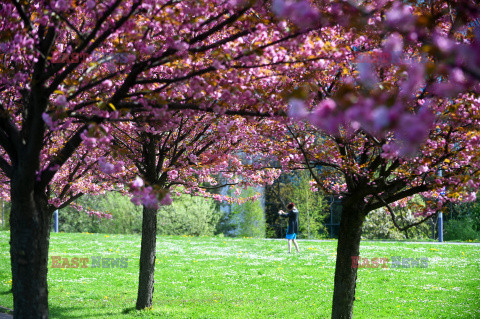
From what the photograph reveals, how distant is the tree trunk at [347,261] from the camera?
7.75 m

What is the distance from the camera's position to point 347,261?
780 centimetres

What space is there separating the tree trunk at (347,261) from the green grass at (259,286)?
277cm

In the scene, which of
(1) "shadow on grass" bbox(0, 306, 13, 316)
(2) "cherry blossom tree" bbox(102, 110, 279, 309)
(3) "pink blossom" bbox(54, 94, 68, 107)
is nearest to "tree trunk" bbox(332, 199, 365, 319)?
(2) "cherry blossom tree" bbox(102, 110, 279, 309)

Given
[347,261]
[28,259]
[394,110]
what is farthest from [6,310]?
[394,110]

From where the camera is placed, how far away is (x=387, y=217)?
32312mm

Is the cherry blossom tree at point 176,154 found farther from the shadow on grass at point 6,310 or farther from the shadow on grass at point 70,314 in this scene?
the shadow on grass at point 6,310

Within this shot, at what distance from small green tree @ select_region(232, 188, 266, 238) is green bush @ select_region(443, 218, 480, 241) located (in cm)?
1269

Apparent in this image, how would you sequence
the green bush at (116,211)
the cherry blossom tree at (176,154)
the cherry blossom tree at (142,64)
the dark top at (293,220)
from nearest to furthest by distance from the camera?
1. the cherry blossom tree at (142,64)
2. the cherry blossom tree at (176,154)
3. the dark top at (293,220)
4. the green bush at (116,211)

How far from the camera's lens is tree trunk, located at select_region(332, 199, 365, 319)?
7.75 m

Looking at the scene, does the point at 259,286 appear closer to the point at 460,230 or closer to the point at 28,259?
the point at 28,259

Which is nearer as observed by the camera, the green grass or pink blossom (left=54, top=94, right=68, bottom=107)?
pink blossom (left=54, top=94, right=68, bottom=107)

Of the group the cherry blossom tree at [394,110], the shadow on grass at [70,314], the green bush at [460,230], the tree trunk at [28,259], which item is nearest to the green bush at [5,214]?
the shadow on grass at [70,314]

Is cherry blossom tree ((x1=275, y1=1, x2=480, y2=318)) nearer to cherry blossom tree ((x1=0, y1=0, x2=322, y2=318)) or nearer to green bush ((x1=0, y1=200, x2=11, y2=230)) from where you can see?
cherry blossom tree ((x1=0, y1=0, x2=322, y2=318))

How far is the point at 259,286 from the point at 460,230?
77.4ft
